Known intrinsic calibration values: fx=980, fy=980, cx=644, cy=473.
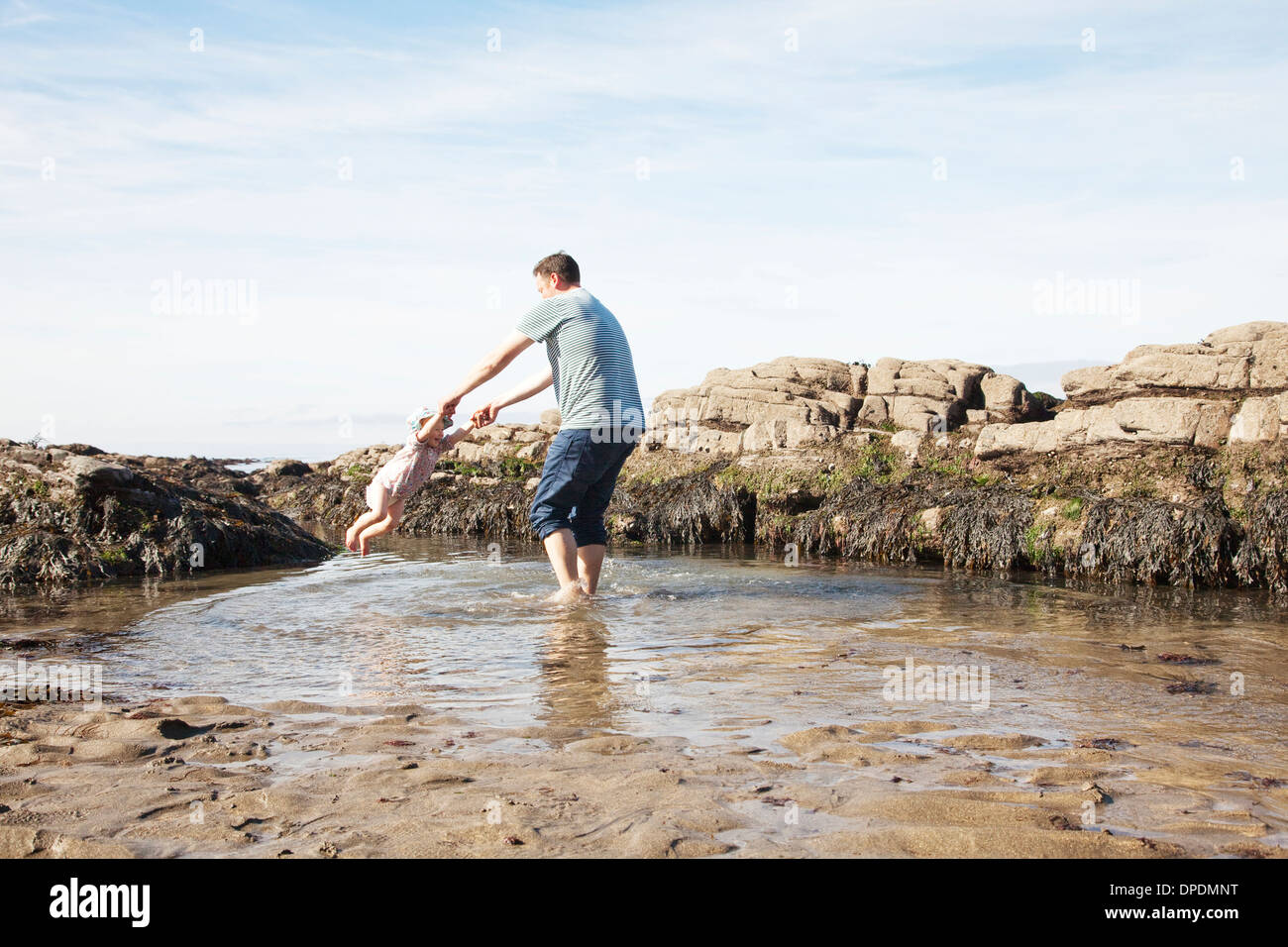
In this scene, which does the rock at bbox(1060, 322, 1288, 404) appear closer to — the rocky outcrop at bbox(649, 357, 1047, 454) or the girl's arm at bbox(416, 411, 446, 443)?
the rocky outcrop at bbox(649, 357, 1047, 454)

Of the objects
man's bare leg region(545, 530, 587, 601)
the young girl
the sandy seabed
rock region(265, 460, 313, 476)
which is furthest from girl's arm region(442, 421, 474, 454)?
rock region(265, 460, 313, 476)

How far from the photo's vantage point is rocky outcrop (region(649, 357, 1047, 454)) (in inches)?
557

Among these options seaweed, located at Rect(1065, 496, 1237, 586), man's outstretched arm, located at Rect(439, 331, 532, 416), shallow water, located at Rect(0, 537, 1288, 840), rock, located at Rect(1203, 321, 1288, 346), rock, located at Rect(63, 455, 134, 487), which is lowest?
shallow water, located at Rect(0, 537, 1288, 840)

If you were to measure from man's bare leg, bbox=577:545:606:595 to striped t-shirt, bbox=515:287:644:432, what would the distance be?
3.74 feet

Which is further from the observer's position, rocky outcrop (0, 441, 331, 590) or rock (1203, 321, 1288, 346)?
rock (1203, 321, 1288, 346)

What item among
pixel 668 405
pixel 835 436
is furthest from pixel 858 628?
pixel 668 405

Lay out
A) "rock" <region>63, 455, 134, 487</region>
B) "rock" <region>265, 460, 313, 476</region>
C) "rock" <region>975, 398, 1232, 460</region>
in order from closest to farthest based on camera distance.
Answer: "rock" <region>975, 398, 1232, 460</region>
"rock" <region>63, 455, 134, 487</region>
"rock" <region>265, 460, 313, 476</region>

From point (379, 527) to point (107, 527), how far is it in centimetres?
528

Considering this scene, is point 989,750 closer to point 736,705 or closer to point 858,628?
point 736,705

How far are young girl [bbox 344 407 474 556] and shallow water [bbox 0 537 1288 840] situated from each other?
0.65 metres

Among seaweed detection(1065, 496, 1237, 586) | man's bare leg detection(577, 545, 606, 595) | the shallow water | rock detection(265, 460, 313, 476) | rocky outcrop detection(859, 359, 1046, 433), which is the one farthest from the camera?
rock detection(265, 460, 313, 476)

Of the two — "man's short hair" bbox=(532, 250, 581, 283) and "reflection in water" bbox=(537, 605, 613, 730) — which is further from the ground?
"man's short hair" bbox=(532, 250, 581, 283)

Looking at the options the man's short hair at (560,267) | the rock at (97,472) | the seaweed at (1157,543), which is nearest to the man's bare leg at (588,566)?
Answer: the man's short hair at (560,267)

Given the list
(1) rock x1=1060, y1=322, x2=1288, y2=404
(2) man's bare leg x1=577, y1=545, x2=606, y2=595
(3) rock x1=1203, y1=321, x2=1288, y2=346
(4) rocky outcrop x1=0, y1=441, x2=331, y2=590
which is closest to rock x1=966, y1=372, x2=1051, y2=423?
(1) rock x1=1060, y1=322, x2=1288, y2=404
